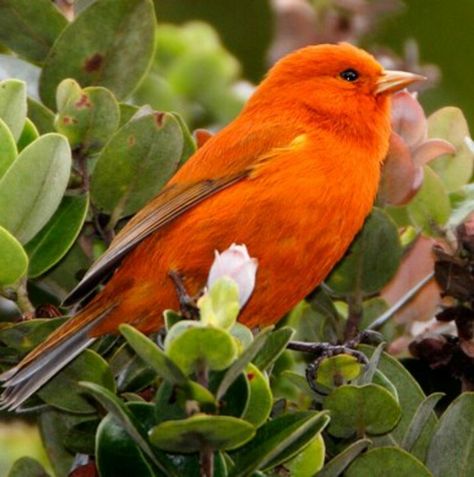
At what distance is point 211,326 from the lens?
273 centimetres

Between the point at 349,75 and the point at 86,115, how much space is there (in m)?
1.43

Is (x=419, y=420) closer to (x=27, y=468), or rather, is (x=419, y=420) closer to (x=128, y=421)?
(x=128, y=421)

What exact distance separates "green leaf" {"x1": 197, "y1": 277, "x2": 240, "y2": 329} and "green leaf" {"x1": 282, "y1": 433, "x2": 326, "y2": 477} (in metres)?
Result: 0.52

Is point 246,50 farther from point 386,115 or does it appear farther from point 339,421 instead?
point 339,421

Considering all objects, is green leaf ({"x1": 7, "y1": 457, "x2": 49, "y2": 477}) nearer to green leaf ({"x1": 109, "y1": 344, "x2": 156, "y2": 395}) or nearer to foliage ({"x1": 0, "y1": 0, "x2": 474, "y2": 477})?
foliage ({"x1": 0, "y1": 0, "x2": 474, "y2": 477})

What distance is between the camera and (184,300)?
161 inches

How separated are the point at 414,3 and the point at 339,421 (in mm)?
4086

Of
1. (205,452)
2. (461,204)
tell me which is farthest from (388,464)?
(461,204)

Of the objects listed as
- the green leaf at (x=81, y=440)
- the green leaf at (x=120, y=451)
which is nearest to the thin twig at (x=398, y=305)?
the green leaf at (x=81, y=440)

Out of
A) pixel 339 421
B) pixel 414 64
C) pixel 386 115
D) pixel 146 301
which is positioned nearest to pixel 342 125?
pixel 386 115

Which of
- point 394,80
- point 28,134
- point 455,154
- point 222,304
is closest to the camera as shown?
point 222,304

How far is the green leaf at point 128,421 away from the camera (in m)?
2.85

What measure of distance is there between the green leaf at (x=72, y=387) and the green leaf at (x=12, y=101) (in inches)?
26.0

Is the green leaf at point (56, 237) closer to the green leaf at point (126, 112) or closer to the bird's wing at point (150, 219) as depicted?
the bird's wing at point (150, 219)
